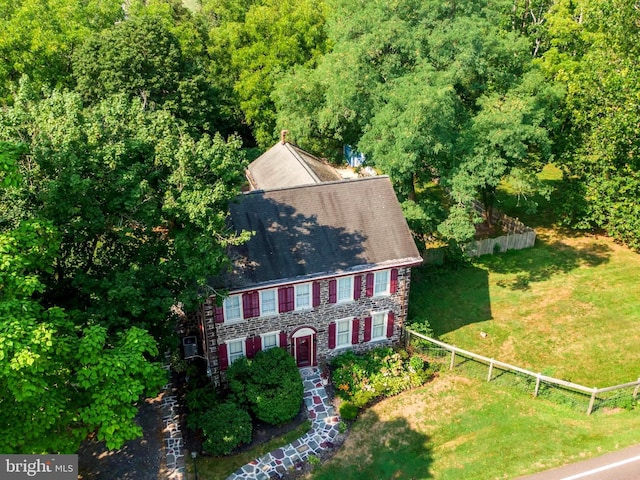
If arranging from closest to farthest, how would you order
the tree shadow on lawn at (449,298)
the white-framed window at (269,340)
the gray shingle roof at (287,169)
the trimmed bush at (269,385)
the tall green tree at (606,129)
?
the trimmed bush at (269,385)
the white-framed window at (269,340)
the tree shadow on lawn at (449,298)
the gray shingle roof at (287,169)
the tall green tree at (606,129)

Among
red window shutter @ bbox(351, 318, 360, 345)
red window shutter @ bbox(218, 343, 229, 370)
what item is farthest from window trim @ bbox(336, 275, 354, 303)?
red window shutter @ bbox(218, 343, 229, 370)

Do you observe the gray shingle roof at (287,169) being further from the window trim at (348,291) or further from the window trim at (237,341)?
the window trim at (237,341)

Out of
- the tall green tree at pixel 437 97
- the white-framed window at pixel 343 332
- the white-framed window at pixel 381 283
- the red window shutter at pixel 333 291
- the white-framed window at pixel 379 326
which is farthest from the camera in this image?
the tall green tree at pixel 437 97

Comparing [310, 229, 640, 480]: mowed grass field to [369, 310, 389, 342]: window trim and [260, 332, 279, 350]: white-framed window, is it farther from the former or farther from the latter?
[260, 332, 279, 350]: white-framed window

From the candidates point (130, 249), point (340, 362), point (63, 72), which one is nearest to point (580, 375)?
point (340, 362)

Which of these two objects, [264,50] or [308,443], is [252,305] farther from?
[264,50]

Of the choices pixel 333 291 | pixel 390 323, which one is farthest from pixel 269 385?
pixel 390 323

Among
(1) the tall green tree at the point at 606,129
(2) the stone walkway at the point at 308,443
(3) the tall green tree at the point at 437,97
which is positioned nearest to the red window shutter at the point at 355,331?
(2) the stone walkway at the point at 308,443
